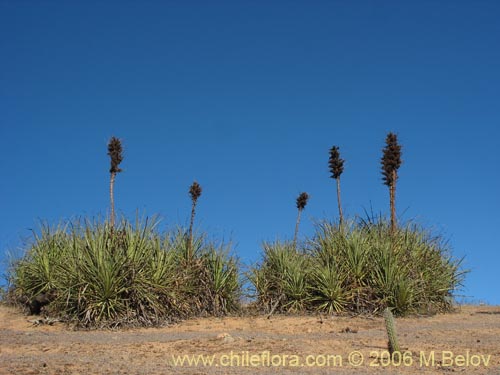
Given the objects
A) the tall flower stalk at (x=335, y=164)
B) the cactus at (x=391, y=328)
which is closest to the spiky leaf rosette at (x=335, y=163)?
the tall flower stalk at (x=335, y=164)

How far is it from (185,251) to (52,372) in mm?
7090

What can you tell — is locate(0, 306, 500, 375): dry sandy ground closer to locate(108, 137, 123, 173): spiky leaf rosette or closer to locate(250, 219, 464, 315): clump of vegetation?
locate(250, 219, 464, 315): clump of vegetation

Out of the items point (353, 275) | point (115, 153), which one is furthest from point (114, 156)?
point (353, 275)

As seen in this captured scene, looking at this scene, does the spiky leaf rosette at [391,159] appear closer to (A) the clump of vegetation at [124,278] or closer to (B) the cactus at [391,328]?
(A) the clump of vegetation at [124,278]

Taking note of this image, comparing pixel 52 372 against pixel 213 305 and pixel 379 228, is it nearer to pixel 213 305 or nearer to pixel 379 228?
pixel 213 305

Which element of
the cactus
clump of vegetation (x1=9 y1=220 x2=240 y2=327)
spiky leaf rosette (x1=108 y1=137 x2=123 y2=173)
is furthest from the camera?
spiky leaf rosette (x1=108 y1=137 x2=123 y2=173)

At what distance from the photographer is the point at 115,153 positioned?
14.4 meters

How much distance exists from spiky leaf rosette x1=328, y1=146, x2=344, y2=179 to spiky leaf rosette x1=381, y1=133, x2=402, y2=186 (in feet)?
7.01

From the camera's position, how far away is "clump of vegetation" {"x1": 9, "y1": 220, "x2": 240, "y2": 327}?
12.1 meters

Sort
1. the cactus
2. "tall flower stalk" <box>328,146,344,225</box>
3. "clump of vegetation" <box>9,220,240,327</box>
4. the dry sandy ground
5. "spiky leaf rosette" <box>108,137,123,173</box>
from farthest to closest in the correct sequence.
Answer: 1. "tall flower stalk" <box>328,146,344,225</box>
2. "spiky leaf rosette" <box>108,137,123,173</box>
3. "clump of vegetation" <box>9,220,240,327</box>
4. the cactus
5. the dry sandy ground

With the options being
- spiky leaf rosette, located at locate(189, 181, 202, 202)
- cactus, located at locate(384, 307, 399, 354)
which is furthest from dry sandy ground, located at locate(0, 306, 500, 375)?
spiky leaf rosette, located at locate(189, 181, 202, 202)

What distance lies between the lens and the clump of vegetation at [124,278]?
1213cm

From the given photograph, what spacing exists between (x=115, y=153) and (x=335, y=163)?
7236mm

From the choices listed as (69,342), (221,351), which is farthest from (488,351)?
(69,342)
